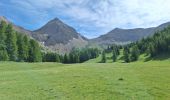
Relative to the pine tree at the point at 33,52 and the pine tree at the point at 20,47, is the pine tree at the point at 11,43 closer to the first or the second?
the pine tree at the point at 20,47

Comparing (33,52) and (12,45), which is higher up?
(12,45)

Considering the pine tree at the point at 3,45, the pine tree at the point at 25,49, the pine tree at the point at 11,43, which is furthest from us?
the pine tree at the point at 25,49

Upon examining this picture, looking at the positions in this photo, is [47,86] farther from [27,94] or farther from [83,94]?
[83,94]

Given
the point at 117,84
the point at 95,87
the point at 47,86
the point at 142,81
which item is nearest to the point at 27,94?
the point at 47,86

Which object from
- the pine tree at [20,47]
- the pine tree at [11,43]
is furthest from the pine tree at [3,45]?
the pine tree at [20,47]

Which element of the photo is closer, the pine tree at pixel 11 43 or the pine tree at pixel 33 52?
the pine tree at pixel 11 43

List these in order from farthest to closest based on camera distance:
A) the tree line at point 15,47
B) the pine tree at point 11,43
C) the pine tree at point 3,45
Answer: the pine tree at point 11,43
the tree line at point 15,47
the pine tree at point 3,45

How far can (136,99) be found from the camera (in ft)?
83.1

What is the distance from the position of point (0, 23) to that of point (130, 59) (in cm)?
8008

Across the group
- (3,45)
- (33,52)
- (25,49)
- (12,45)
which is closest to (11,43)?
(12,45)

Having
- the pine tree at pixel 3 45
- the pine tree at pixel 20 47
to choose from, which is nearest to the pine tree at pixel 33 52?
the pine tree at pixel 20 47

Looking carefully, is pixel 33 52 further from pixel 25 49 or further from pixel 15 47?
pixel 15 47

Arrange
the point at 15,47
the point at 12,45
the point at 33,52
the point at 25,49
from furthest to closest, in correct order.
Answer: the point at 33,52 → the point at 25,49 → the point at 15,47 → the point at 12,45

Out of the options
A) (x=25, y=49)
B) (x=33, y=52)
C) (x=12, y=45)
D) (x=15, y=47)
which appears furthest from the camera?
(x=33, y=52)
